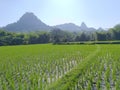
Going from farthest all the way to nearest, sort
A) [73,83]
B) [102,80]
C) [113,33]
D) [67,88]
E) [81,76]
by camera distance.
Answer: [113,33] → [81,76] → [102,80] → [73,83] → [67,88]

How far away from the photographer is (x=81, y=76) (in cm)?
1002

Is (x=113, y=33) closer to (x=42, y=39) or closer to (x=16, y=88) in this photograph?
(x=42, y=39)

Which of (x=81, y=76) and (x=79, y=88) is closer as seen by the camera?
(x=79, y=88)

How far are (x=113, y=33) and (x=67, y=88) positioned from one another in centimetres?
8071

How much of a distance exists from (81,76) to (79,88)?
2.21 meters

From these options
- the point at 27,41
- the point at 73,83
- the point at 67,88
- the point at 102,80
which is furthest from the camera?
the point at 27,41

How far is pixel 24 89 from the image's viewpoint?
7852 mm

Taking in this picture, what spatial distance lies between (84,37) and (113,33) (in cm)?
1107

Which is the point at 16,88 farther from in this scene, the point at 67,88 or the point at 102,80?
the point at 102,80

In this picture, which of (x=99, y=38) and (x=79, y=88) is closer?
(x=79, y=88)

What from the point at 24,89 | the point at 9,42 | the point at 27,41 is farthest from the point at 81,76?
the point at 27,41

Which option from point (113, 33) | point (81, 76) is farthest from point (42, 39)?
point (81, 76)

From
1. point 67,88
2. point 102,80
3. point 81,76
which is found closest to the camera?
point 67,88

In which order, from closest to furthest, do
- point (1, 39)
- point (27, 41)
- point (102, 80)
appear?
point (102, 80) → point (1, 39) → point (27, 41)
